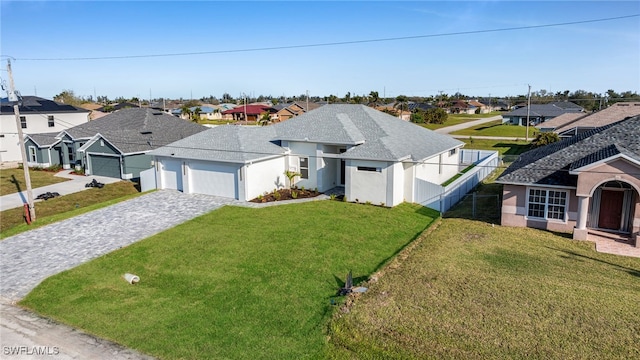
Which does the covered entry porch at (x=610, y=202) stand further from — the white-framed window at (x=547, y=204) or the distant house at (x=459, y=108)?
the distant house at (x=459, y=108)

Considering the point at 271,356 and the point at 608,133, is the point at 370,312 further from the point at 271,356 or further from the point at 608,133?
the point at 608,133

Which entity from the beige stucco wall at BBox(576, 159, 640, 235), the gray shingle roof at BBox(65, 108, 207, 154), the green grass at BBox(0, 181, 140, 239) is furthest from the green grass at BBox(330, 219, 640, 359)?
the gray shingle roof at BBox(65, 108, 207, 154)

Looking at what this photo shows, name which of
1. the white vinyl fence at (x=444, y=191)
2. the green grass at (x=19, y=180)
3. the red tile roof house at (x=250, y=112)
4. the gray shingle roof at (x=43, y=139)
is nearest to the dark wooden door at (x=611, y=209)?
the white vinyl fence at (x=444, y=191)

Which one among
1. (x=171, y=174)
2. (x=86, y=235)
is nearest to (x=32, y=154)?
(x=171, y=174)

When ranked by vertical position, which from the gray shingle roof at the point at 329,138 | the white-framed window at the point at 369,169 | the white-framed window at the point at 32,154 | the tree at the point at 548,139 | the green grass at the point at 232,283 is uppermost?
the gray shingle roof at the point at 329,138

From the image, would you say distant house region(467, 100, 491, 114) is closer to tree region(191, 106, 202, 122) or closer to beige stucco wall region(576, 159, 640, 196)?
tree region(191, 106, 202, 122)
